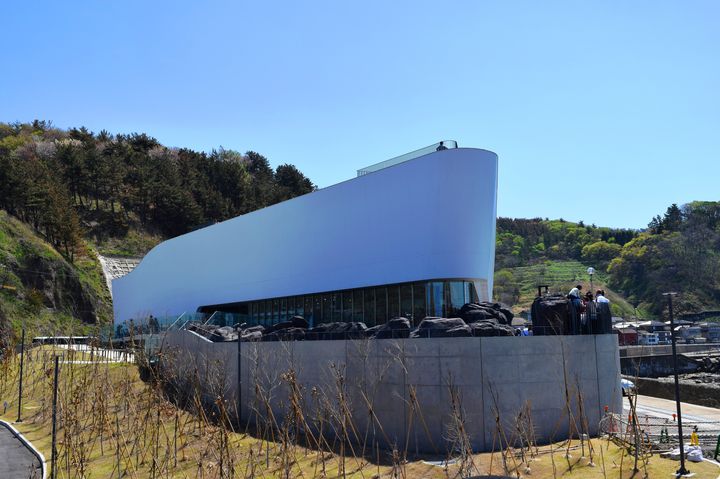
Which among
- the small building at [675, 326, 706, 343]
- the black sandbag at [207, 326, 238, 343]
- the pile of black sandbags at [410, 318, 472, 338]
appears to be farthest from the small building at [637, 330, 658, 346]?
the pile of black sandbags at [410, 318, 472, 338]

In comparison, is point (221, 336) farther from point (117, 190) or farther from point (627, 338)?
point (117, 190)

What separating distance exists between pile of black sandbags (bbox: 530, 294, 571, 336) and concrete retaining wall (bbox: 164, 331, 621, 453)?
0.84 m

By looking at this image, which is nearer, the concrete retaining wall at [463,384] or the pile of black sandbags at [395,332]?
the concrete retaining wall at [463,384]

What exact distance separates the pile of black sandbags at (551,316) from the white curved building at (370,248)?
213 inches

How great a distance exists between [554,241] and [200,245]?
343ft

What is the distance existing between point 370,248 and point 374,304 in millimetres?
2499

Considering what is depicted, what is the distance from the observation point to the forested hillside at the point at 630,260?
292 feet

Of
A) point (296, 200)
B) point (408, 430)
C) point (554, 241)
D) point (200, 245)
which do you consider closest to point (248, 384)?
point (408, 430)

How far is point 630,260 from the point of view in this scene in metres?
99.2

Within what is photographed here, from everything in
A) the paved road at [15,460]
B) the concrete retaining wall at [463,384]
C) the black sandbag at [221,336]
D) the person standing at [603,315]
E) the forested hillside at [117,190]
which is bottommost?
the paved road at [15,460]

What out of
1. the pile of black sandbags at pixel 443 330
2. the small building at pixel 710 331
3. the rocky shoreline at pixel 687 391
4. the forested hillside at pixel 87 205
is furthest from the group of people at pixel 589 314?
the small building at pixel 710 331

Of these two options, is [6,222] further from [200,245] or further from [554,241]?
[554,241]

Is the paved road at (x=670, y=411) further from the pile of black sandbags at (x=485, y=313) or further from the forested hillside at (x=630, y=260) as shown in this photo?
the forested hillside at (x=630, y=260)

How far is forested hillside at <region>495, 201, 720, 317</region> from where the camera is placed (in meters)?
89.1
